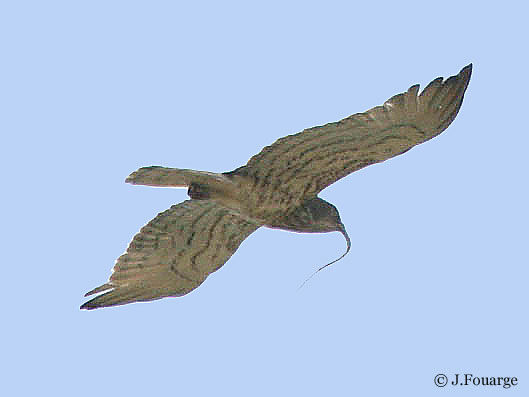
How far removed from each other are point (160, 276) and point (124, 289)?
0.98 feet

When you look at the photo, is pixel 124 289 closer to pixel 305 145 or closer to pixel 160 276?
pixel 160 276

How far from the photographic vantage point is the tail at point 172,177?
8422 millimetres

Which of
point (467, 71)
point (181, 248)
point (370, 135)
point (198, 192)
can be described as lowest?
point (181, 248)

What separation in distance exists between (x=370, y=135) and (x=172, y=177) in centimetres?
141

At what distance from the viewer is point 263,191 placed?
29.0 ft

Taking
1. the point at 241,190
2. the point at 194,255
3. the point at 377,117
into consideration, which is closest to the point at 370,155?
the point at 377,117

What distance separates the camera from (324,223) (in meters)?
9.23

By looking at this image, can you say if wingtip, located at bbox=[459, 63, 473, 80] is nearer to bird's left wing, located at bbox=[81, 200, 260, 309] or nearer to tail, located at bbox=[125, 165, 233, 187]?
tail, located at bbox=[125, 165, 233, 187]

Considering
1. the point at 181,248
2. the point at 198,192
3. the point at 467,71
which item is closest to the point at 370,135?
the point at 467,71

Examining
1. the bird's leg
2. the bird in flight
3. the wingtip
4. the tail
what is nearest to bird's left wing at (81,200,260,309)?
the bird in flight

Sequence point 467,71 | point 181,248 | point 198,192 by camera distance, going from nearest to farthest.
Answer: point 467,71
point 198,192
point 181,248

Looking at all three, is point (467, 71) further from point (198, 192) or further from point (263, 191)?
point (198, 192)

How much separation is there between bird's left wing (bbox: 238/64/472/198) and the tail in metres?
0.19

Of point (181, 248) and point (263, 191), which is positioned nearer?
point (263, 191)
